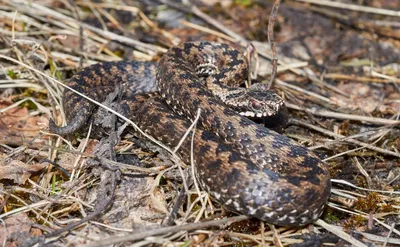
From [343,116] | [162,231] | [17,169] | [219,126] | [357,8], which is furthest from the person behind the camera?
[357,8]

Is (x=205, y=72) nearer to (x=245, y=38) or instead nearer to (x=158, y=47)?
(x=158, y=47)

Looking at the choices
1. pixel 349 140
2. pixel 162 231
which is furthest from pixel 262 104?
pixel 162 231

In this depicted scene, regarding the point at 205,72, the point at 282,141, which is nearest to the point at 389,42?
the point at 205,72

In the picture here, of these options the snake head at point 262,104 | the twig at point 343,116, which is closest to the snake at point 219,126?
the snake head at point 262,104

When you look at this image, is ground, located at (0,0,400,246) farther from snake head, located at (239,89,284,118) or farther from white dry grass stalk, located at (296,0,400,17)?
snake head, located at (239,89,284,118)

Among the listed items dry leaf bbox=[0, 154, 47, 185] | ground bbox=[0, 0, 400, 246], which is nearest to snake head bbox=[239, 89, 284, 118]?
ground bbox=[0, 0, 400, 246]

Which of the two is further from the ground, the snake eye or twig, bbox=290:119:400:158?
the snake eye

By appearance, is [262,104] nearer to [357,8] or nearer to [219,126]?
[219,126]

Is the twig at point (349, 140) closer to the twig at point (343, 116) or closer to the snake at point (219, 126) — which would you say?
the twig at point (343, 116)

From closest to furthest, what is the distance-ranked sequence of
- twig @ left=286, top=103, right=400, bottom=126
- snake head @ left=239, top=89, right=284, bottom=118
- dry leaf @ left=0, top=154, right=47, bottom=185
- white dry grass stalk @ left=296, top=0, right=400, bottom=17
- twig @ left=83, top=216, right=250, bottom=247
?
twig @ left=83, top=216, right=250, bottom=247 < dry leaf @ left=0, top=154, right=47, bottom=185 < snake head @ left=239, top=89, right=284, bottom=118 < twig @ left=286, top=103, right=400, bottom=126 < white dry grass stalk @ left=296, top=0, right=400, bottom=17
